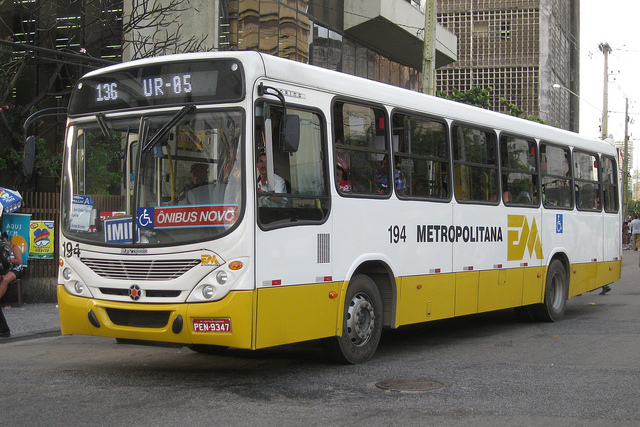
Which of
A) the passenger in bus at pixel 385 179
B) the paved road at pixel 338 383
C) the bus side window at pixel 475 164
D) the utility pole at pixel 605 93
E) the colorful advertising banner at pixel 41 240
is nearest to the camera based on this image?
the paved road at pixel 338 383

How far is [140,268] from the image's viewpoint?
7.09 m

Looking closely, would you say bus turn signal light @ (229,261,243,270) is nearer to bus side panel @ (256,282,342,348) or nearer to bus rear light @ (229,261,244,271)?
bus rear light @ (229,261,244,271)

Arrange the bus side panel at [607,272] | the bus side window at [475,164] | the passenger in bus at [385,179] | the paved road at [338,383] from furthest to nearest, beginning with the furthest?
1. the bus side panel at [607,272]
2. the bus side window at [475,164]
3. the passenger in bus at [385,179]
4. the paved road at [338,383]

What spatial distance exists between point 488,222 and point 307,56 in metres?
13.8

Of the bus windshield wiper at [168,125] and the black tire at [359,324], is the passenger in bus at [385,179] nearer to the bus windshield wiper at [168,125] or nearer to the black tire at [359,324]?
the black tire at [359,324]

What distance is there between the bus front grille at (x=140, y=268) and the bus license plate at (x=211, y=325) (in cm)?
48

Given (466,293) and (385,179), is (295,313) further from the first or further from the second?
(466,293)

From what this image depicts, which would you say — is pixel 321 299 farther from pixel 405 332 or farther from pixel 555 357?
pixel 405 332

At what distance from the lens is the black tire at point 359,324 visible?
8102 mm

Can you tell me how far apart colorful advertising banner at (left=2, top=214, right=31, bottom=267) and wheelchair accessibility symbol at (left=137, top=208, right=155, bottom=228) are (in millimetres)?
8071

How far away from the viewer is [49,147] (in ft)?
66.0

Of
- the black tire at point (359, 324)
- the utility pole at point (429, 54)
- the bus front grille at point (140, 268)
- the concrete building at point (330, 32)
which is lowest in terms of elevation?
the black tire at point (359, 324)

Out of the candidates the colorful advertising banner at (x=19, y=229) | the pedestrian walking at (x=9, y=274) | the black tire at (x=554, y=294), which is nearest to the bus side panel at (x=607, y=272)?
the black tire at (x=554, y=294)

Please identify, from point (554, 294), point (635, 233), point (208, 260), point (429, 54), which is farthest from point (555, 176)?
point (635, 233)
